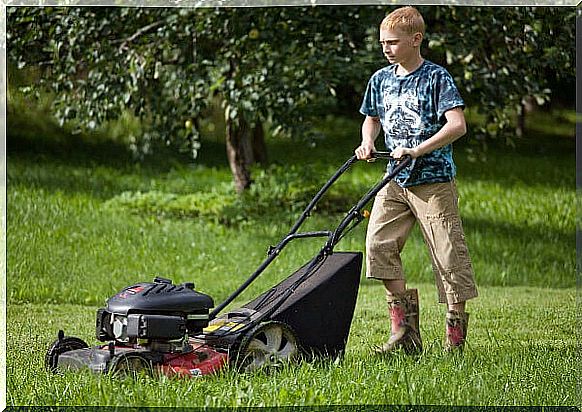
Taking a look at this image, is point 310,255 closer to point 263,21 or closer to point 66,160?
point 263,21

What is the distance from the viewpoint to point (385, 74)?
3.68 m

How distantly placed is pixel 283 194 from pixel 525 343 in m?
2.93

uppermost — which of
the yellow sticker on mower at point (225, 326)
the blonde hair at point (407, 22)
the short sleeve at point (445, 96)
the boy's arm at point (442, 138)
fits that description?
the blonde hair at point (407, 22)

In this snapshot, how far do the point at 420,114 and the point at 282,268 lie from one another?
2.22 m

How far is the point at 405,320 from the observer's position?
3.66 meters

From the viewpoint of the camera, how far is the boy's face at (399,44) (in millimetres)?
3504

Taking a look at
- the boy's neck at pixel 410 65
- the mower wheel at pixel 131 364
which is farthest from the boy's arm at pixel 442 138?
the mower wheel at pixel 131 364

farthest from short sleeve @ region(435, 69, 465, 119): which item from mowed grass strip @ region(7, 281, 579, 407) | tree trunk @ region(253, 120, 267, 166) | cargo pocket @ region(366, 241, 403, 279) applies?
tree trunk @ region(253, 120, 267, 166)

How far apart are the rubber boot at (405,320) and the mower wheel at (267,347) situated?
466 mm

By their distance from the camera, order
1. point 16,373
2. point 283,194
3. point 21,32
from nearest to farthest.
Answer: point 16,373
point 21,32
point 283,194

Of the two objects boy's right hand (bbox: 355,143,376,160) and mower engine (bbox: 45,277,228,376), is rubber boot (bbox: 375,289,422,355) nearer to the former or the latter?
boy's right hand (bbox: 355,143,376,160)

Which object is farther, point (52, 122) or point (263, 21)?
point (52, 122)

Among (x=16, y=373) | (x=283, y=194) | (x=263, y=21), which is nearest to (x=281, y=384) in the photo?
(x=16, y=373)

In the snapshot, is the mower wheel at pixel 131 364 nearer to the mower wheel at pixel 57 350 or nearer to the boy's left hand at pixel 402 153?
the mower wheel at pixel 57 350
